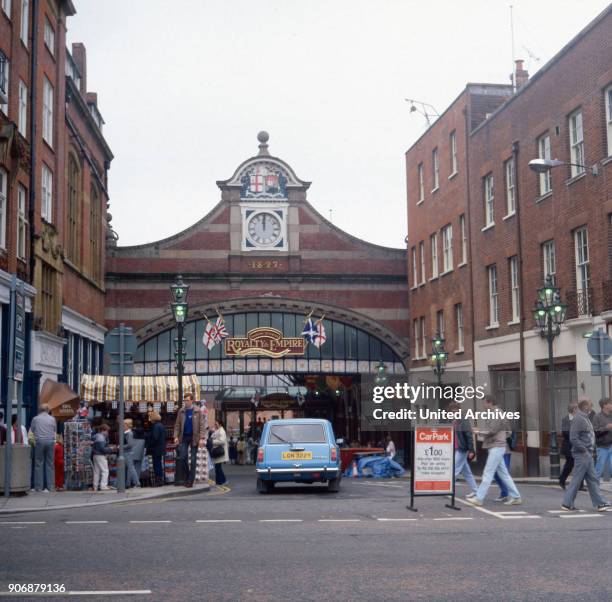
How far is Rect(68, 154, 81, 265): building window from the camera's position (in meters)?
39.2

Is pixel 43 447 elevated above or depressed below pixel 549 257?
below

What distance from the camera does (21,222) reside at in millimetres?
28891

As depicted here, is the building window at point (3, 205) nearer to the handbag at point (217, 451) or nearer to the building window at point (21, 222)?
the building window at point (21, 222)

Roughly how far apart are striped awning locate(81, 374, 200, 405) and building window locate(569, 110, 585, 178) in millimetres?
12786

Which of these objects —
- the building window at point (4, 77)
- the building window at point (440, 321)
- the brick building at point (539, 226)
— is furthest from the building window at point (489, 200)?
the building window at point (4, 77)

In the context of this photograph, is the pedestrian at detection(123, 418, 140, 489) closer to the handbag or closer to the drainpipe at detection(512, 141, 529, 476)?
the handbag

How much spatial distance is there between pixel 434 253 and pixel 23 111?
2018 cm

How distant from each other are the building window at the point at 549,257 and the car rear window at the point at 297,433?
11.6m

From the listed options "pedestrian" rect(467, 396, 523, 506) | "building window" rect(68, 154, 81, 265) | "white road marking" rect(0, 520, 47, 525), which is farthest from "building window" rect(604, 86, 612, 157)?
"building window" rect(68, 154, 81, 265)

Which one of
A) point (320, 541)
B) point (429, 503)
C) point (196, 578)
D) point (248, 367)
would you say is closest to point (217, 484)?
point (429, 503)

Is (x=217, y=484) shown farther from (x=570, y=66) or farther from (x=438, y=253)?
(x=438, y=253)

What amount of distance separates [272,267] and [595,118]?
23.9 meters

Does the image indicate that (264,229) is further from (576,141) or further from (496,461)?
(496,461)

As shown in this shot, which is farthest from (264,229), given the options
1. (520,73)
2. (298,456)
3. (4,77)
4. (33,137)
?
(298,456)
